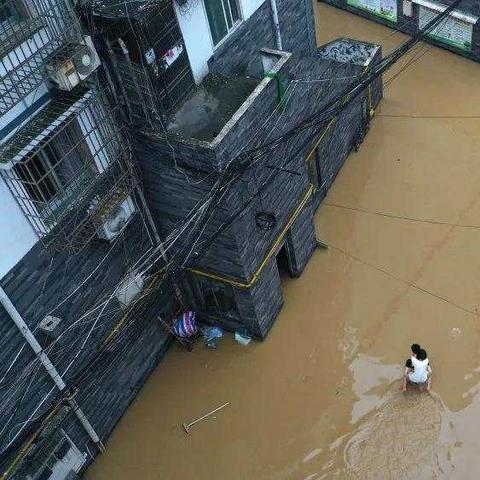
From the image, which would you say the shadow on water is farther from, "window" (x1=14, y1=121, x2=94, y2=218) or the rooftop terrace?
"window" (x1=14, y1=121, x2=94, y2=218)

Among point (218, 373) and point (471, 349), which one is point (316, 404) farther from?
point (471, 349)

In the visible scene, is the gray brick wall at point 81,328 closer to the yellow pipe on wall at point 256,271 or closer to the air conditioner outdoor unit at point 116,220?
the air conditioner outdoor unit at point 116,220

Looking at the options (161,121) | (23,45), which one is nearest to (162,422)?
(161,121)

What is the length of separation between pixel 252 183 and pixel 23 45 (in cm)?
469

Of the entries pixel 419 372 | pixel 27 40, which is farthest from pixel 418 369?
pixel 27 40

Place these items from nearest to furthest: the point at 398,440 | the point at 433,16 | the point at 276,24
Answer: the point at 398,440, the point at 276,24, the point at 433,16

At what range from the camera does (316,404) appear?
13.1 m

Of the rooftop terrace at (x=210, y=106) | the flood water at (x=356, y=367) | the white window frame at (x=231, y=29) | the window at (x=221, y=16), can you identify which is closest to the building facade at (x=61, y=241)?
the rooftop terrace at (x=210, y=106)

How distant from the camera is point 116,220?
443 inches

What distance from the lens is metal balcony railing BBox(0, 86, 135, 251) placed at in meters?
9.12

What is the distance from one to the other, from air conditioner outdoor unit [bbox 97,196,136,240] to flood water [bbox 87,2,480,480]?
4.11 meters

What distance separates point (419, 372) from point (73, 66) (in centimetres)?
822

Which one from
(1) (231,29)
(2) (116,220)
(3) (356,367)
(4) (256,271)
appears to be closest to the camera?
(2) (116,220)

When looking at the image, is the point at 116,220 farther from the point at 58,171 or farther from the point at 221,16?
the point at 221,16
